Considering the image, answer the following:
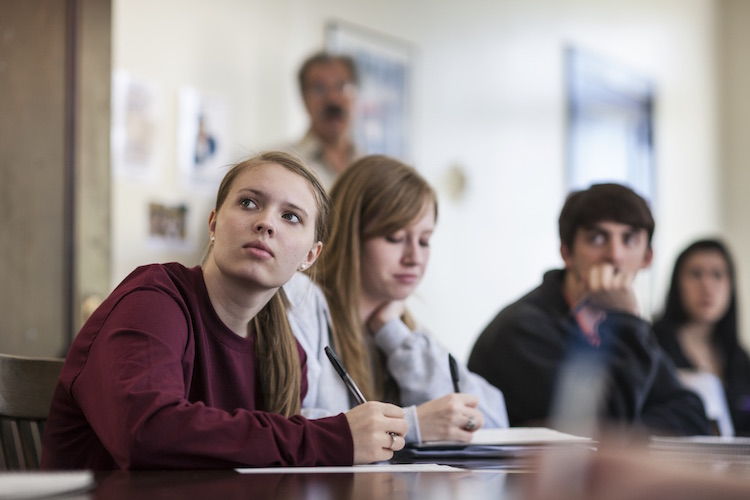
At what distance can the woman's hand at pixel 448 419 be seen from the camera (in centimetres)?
130

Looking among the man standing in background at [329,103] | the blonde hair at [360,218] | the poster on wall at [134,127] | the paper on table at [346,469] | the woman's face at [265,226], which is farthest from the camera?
the man standing in background at [329,103]

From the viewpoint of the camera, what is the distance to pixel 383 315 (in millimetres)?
1724

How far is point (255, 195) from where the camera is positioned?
1.20m

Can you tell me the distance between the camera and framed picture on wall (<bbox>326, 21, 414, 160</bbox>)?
11.5 feet

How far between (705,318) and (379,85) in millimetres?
1505

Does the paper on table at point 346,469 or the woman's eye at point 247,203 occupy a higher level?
the woman's eye at point 247,203

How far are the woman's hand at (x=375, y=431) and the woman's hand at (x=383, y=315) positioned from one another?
65 centimetres

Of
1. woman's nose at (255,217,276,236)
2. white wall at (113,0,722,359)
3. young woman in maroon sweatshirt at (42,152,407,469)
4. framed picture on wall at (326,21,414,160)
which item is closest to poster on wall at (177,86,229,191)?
white wall at (113,0,722,359)

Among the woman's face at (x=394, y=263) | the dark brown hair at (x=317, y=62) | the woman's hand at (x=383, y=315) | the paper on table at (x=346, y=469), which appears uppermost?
the dark brown hair at (x=317, y=62)

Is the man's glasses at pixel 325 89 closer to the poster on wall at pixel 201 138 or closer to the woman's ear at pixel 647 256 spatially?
the poster on wall at pixel 201 138

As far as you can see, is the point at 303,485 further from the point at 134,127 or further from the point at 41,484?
the point at 134,127

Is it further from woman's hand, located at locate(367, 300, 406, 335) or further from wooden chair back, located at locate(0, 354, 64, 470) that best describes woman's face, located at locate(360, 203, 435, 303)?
wooden chair back, located at locate(0, 354, 64, 470)

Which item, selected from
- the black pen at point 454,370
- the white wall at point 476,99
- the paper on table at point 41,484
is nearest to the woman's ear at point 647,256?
the white wall at point 476,99

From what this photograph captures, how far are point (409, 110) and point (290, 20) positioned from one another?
77 cm
